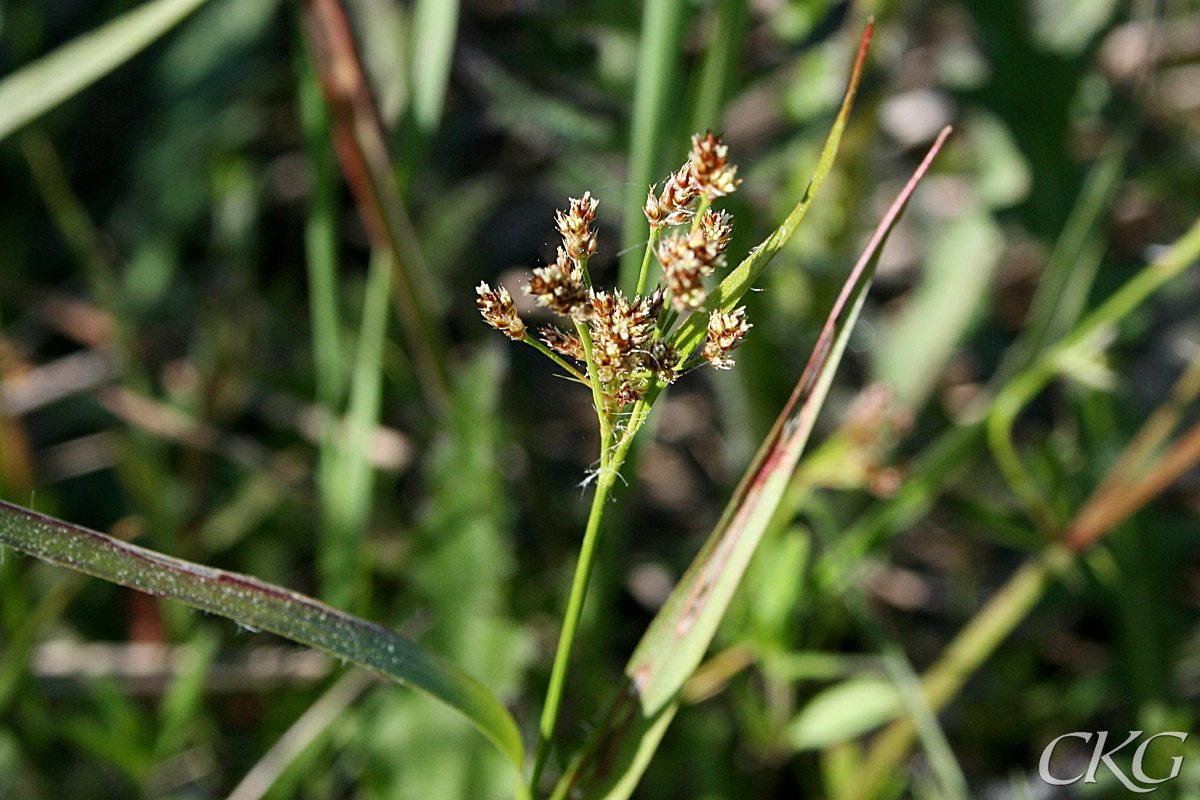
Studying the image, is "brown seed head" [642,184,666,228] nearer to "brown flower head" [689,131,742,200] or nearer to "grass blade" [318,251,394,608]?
"brown flower head" [689,131,742,200]

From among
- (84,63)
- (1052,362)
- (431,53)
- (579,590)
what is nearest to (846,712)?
(1052,362)

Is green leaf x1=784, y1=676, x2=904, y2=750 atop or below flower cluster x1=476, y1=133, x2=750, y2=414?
below

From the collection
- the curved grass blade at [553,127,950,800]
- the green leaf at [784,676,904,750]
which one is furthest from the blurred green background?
the curved grass blade at [553,127,950,800]

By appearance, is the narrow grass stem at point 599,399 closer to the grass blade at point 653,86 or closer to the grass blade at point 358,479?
the grass blade at point 653,86

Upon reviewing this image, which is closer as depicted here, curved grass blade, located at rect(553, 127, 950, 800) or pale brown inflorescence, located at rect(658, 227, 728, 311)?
pale brown inflorescence, located at rect(658, 227, 728, 311)

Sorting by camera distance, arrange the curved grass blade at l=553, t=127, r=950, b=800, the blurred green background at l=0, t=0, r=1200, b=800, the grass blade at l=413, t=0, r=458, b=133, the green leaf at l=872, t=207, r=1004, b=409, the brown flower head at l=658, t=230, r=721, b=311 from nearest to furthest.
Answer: the brown flower head at l=658, t=230, r=721, b=311
the curved grass blade at l=553, t=127, r=950, b=800
the grass blade at l=413, t=0, r=458, b=133
the blurred green background at l=0, t=0, r=1200, b=800
the green leaf at l=872, t=207, r=1004, b=409

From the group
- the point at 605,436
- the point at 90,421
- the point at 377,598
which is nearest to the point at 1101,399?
the point at 605,436

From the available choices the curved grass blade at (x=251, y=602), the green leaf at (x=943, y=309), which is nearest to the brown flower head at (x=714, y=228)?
the curved grass blade at (x=251, y=602)
